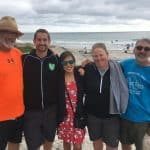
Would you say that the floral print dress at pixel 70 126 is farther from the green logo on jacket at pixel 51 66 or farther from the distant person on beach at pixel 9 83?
the distant person on beach at pixel 9 83

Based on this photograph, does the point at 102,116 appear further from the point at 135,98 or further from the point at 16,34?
the point at 16,34

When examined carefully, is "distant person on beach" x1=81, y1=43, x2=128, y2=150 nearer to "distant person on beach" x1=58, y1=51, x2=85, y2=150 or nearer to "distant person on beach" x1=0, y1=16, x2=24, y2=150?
"distant person on beach" x1=58, y1=51, x2=85, y2=150

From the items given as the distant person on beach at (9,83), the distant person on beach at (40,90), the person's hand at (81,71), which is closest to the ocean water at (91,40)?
the person's hand at (81,71)

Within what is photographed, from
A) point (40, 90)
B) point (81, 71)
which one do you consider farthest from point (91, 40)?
point (40, 90)

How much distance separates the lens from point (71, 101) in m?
5.95

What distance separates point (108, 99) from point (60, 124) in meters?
0.86

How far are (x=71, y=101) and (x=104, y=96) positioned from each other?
528mm

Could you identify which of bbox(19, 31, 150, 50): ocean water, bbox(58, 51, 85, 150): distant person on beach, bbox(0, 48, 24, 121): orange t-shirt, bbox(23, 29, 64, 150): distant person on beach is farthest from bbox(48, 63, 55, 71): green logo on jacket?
bbox(19, 31, 150, 50): ocean water

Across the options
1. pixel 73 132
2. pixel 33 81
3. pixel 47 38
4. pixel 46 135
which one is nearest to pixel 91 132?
pixel 73 132

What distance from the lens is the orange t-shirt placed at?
521cm

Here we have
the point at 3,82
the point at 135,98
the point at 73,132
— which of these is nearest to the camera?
the point at 3,82

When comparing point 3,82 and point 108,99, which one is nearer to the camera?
point 3,82

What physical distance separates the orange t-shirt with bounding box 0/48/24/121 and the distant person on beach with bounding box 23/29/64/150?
0.23 m

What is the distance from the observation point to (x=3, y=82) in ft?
17.0
